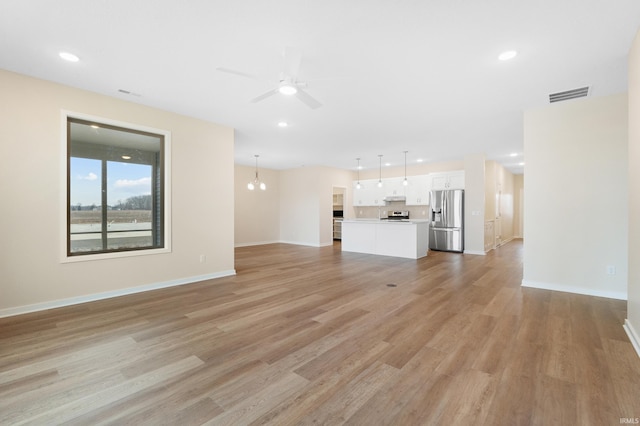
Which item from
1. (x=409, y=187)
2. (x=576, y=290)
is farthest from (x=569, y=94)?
(x=409, y=187)

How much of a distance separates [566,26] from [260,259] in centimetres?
651

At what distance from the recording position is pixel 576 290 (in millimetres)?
4047

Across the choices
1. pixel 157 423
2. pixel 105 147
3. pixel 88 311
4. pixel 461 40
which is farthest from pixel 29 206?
pixel 461 40

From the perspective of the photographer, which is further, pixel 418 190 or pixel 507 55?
pixel 418 190

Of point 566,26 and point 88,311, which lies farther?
point 88,311

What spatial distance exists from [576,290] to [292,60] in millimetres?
4959

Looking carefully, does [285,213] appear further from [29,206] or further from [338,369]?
[338,369]

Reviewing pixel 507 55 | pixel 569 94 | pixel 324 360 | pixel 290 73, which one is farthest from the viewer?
pixel 569 94

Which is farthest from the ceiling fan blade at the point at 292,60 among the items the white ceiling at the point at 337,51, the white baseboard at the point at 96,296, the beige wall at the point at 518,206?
the beige wall at the point at 518,206

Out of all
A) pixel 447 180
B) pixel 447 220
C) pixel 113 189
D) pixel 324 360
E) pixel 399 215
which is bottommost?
pixel 324 360

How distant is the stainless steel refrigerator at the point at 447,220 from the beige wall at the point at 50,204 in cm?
691

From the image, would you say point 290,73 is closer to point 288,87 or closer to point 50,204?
point 288,87

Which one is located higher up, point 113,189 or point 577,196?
point 113,189

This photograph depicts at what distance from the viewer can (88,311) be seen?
133 inches
